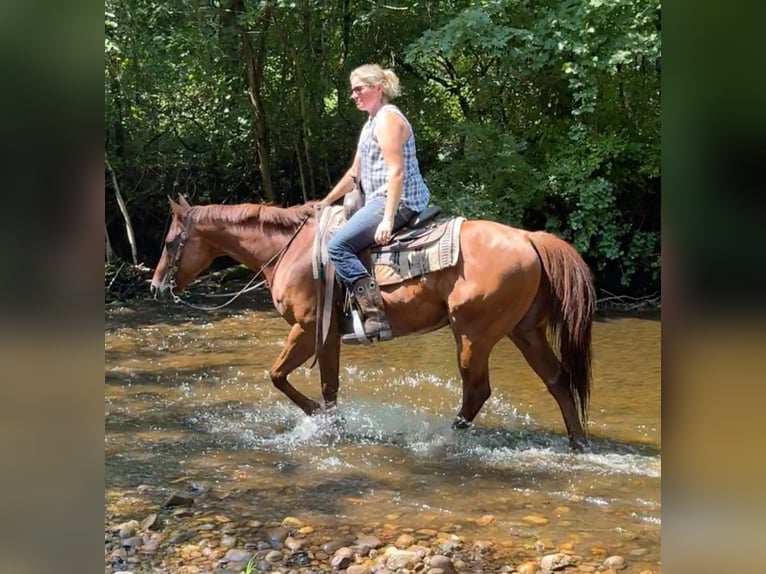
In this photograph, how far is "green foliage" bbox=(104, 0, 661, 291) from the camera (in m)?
12.1

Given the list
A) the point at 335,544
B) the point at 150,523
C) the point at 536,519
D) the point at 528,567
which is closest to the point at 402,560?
the point at 335,544

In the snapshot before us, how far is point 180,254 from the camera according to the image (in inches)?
234

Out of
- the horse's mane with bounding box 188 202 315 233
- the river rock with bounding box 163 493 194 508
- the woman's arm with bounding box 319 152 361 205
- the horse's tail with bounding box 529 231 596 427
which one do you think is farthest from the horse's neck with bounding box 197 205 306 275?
the river rock with bounding box 163 493 194 508

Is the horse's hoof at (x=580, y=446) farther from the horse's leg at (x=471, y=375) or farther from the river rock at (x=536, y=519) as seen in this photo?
the river rock at (x=536, y=519)

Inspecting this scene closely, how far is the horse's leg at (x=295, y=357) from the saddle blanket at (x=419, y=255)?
777 mm

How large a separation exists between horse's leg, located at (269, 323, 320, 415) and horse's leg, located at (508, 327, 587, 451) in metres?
1.51

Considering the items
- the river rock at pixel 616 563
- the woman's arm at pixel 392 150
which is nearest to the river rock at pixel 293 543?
the river rock at pixel 616 563

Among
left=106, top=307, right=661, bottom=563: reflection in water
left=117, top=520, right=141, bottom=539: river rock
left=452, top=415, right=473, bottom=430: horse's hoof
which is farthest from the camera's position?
left=452, top=415, right=473, bottom=430: horse's hoof

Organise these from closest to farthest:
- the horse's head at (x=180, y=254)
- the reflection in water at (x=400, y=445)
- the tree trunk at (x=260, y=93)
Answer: the reflection in water at (x=400, y=445) < the horse's head at (x=180, y=254) < the tree trunk at (x=260, y=93)

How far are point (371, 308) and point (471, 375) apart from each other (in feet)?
2.87

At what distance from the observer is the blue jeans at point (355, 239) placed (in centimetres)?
514

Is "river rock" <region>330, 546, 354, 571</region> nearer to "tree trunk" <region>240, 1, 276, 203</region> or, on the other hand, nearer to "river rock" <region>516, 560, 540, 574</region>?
"river rock" <region>516, 560, 540, 574</region>
